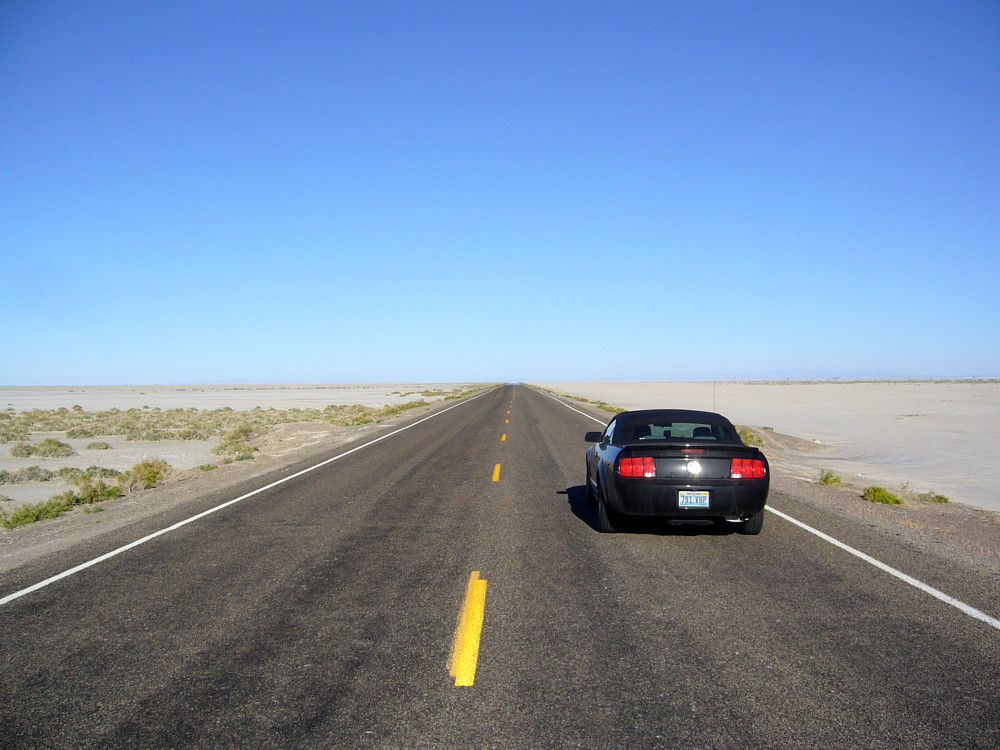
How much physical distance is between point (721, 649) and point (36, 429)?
132ft

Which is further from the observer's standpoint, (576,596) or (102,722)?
(576,596)

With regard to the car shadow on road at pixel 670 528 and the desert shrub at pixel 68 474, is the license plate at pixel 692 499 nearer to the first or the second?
the car shadow on road at pixel 670 528

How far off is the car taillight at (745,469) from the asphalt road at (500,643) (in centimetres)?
85

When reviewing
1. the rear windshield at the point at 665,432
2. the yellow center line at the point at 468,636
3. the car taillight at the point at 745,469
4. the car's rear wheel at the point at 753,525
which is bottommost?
the yellow center line at the point at 468,636

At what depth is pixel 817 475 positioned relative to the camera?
47.8 ft

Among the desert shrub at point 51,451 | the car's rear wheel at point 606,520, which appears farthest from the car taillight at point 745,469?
the desert shrub at point 51,451

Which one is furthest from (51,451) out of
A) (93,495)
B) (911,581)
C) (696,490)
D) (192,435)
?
(911,581)

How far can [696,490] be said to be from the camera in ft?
23.1

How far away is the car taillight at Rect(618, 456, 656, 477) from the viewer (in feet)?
23.4

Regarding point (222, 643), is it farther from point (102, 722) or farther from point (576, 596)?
point (576, 596)

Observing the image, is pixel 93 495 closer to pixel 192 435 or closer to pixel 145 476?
pixel 145 476

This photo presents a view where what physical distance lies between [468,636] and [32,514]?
30.9ft

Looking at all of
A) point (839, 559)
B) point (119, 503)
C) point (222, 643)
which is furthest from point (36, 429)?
point (839, 559)

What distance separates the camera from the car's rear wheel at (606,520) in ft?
25.2
